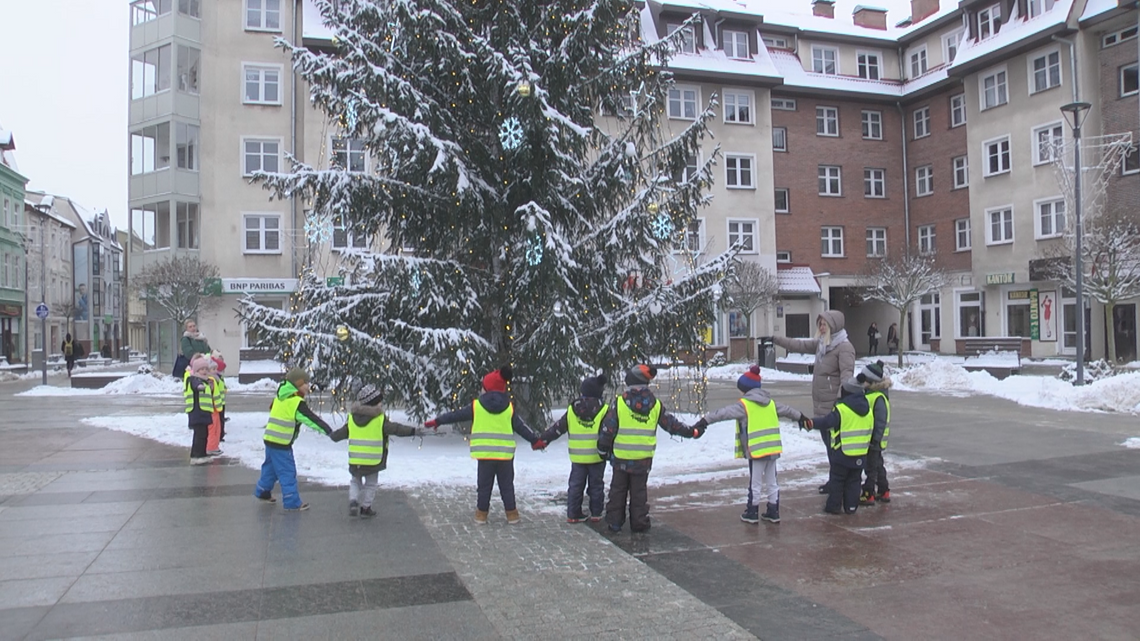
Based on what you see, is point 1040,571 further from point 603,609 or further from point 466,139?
point 466,139

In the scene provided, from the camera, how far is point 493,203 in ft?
37.2

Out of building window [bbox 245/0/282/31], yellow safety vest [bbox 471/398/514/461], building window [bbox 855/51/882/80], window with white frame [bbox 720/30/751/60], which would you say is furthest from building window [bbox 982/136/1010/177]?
yellow safety vest [bbox 471/398/514/461]

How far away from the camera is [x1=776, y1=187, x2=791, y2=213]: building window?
39.7 metres

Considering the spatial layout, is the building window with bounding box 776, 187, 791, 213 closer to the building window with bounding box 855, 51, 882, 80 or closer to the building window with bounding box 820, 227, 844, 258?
the building window with bounding box 820, 227, 844, 258

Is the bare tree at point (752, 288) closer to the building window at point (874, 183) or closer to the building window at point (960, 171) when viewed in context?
the building window at point (874, 183)

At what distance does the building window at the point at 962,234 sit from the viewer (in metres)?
38.5

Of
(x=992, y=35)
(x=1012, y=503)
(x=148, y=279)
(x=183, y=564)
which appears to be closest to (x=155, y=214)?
(x=148, y=279)

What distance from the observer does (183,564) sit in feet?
20.4

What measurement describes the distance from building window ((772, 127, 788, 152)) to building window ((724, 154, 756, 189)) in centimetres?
237

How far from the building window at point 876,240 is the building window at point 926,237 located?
1658 mm

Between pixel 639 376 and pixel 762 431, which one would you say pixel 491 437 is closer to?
pixel 639 376

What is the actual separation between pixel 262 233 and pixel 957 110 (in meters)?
30.9

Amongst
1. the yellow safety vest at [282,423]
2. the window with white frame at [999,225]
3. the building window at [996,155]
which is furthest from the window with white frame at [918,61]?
the yellow safety vest at [282,423]

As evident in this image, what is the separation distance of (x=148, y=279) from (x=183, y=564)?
2524cm
